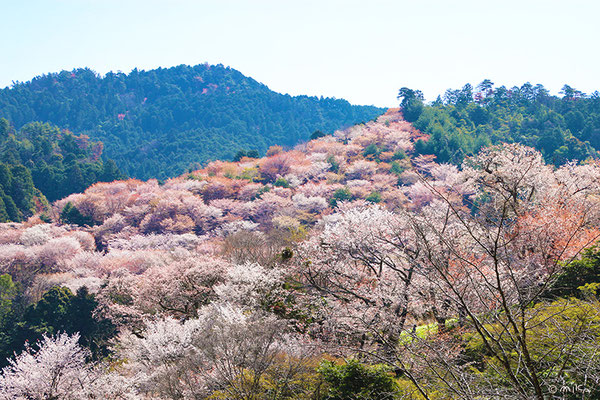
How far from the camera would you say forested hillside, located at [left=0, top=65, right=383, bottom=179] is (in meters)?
93.1

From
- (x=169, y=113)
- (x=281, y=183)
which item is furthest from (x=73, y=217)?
(x=169, y=113)

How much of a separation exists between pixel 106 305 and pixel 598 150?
55.8 metres

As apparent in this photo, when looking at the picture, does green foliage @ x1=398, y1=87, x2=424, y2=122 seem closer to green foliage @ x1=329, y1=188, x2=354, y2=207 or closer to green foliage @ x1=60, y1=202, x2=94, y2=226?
green foliage @ x1=329, y1=188, x2=354, y2=207

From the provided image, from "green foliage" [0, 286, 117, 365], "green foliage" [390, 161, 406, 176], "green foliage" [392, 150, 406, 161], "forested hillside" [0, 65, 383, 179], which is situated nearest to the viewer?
"green foliage" [0, 286, 117, 365]

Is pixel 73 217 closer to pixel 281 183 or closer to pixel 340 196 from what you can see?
pixel 281 183

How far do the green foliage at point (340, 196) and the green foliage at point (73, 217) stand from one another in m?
24.6

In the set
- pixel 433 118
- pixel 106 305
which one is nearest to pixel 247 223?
pixel 106 305

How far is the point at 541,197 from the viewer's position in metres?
16.7

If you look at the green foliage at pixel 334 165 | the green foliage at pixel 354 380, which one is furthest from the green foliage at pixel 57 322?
the green foliage at pixel 334 165

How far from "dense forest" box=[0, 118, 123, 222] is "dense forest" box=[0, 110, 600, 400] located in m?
4.30

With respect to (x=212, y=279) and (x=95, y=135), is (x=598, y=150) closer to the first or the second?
(x=212, y=279)

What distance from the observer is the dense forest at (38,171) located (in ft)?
154

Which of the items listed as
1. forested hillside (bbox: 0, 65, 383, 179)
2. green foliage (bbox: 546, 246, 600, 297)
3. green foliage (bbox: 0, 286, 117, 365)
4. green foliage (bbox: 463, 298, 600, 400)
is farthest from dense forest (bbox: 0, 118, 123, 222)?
green foliage (bbox: 463, 298, 600, 400)

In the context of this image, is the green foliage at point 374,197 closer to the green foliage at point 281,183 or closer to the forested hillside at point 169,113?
the green foliage at point 281,183
